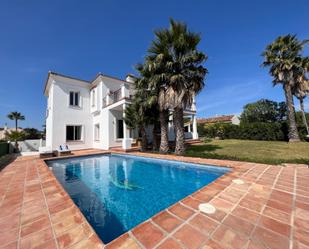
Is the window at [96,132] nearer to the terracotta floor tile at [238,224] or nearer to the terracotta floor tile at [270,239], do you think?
the terracotta floor tile at [238,224]

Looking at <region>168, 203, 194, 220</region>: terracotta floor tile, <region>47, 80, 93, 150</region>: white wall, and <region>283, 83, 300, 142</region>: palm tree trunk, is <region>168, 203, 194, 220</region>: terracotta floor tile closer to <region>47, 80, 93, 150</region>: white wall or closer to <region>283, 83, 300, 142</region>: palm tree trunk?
<region>47, 80, 93, 150</region>: white wall

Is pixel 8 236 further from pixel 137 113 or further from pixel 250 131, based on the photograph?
pixel 250 131

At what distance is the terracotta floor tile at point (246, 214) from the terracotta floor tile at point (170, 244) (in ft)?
4.76

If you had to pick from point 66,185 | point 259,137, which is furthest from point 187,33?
point 259,137

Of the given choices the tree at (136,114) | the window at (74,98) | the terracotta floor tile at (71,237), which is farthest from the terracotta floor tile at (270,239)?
the window at (74,98)

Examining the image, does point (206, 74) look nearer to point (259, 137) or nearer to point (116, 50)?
point (116, 50)

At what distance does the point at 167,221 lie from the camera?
2.53 metres

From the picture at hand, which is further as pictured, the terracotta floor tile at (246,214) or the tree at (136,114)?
the tree at (136,114)

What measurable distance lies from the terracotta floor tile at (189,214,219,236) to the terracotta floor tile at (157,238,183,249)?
0.52 meters

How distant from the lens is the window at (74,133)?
605 inches

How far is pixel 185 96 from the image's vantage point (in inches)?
390

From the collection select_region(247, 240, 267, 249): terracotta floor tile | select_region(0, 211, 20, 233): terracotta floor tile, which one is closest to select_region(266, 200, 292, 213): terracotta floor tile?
select_region(247, 240, 267, 249): terracotta floor tile

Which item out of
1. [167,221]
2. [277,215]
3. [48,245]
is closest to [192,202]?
[167,221]

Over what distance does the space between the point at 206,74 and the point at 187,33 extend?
3074mm
